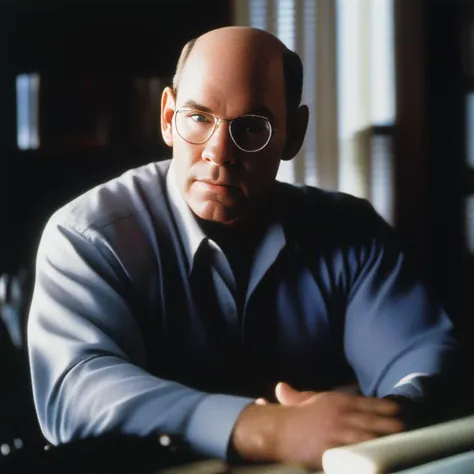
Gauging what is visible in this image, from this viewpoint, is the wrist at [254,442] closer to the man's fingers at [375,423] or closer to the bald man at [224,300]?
the bald man at [224,300]

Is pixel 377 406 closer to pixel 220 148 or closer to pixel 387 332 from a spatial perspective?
pixel 387 332

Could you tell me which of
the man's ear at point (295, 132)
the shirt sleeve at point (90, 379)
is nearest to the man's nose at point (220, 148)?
the man's ear at point (295, 132)

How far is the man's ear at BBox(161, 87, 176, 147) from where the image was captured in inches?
40.4

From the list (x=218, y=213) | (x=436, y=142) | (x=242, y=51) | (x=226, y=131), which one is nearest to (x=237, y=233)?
(x=218, y=213)

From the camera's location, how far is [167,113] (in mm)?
1032

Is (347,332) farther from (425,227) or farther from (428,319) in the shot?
(425,227)

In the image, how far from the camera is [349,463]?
94cm

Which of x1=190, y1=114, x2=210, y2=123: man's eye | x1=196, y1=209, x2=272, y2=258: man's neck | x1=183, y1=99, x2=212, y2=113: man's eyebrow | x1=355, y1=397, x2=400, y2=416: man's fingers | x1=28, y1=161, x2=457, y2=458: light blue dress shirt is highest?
x1=183, y1=99, x2=212, y2=113: man's eyebrow

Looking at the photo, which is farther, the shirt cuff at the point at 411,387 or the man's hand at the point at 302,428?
the shirt cuff at the point at 411,387

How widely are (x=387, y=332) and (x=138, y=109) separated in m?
0.55

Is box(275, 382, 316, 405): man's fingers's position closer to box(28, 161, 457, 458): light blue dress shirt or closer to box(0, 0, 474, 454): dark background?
box(28, 161, 457, 458): light blue dress shirt

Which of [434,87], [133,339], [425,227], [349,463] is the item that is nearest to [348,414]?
[349,463]

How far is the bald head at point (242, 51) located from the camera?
3.28ft

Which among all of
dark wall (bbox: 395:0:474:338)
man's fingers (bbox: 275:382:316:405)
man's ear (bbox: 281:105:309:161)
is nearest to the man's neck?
man's ear (bbox: 281:105:309:161)
